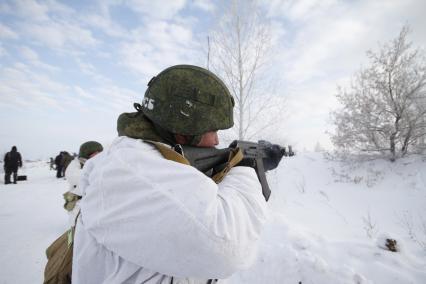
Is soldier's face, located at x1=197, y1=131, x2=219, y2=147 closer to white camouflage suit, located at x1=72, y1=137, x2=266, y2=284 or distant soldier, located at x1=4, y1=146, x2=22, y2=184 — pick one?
white camouflage suit, located at x1=72, y1=137, x2=266, y2=284

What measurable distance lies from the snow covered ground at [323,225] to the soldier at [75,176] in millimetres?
878

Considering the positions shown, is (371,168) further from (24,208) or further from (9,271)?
(24,208)

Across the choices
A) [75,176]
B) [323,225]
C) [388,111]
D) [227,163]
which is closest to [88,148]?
[75,176]

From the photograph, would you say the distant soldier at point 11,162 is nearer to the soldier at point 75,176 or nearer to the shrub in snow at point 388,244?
the soldier at point 75,176

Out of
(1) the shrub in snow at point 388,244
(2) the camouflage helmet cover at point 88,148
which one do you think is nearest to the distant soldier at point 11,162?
(2) the camouflage helmet cover at point 88,148

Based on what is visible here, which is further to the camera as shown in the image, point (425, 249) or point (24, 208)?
point (24, 208)

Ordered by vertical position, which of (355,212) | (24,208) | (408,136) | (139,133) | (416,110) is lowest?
(24,208)

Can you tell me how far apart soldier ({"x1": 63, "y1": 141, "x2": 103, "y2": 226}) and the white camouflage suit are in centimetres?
233

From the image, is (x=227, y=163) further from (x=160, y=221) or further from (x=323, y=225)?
(x=323, y=225)


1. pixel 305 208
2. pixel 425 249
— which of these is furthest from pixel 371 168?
pixel 425 249

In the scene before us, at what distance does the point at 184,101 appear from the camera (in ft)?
3.72

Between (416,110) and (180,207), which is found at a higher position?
(416,110)

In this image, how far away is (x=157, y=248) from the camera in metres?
0.73

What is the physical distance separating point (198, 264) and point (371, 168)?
8546 mm
